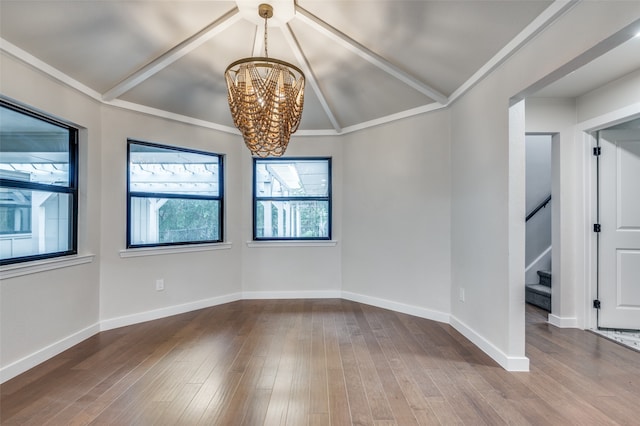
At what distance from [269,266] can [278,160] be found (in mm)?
1502

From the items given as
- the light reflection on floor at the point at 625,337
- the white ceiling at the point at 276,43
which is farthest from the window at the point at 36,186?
the light reflection on floor at the point at 625,337

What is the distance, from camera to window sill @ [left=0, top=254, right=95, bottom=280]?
7.87ft

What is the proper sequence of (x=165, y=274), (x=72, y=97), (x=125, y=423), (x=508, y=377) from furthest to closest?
(x=165, y=274)
(x=72, y=97)
(x=508, y=377)
(x=125, y=423)

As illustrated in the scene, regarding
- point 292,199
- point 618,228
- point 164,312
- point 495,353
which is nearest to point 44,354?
point 164,312

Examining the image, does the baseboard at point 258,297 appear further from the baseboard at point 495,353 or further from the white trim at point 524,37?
the white trim at point 524,37

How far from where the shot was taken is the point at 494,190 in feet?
9.04

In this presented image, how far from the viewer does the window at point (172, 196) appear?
3.75 meters

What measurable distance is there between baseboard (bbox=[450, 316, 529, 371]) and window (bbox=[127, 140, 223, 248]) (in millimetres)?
3142

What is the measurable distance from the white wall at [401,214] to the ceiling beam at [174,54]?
223 centimetres

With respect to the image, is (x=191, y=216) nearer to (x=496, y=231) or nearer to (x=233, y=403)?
(x=233, y=403)

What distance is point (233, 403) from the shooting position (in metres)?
2.09

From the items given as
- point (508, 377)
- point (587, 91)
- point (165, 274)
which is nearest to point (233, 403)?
point (508, 377)

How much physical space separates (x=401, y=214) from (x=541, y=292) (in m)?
2.13

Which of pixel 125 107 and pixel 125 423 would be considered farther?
pixel 125 107
